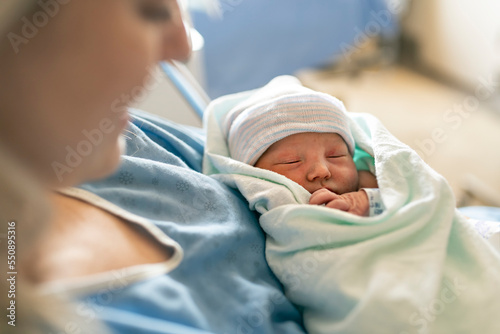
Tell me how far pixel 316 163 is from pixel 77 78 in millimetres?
719

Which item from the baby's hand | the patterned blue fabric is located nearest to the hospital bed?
the patterned blue fabric

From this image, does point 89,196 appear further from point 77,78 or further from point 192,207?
point 77,78

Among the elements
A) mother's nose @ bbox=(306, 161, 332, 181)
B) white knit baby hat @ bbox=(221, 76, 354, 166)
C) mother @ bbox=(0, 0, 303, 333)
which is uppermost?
mother @ bbox=(0, 0, 303, 333)

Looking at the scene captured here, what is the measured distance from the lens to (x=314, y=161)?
3.30ft

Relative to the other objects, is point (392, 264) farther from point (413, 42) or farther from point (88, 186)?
point (413, 42)

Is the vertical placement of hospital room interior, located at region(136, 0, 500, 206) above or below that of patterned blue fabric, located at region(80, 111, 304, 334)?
below

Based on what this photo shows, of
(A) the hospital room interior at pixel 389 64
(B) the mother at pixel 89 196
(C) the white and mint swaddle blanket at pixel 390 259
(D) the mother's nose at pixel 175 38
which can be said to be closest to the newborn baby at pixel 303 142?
(C) the white and mint swaddle blanket at pixel 390 259

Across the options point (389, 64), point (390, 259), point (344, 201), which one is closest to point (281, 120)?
point (344, 201)

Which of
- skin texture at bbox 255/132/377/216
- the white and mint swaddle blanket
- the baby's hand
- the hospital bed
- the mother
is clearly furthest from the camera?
skin texture at bbox 255/132/377/216

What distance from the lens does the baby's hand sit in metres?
0.88

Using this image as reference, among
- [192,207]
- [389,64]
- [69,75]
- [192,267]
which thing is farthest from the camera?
[389,64]

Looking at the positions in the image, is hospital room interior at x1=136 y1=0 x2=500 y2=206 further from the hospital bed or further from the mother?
the mother

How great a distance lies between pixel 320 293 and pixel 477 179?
1868mm

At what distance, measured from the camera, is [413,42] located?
11.3ft
